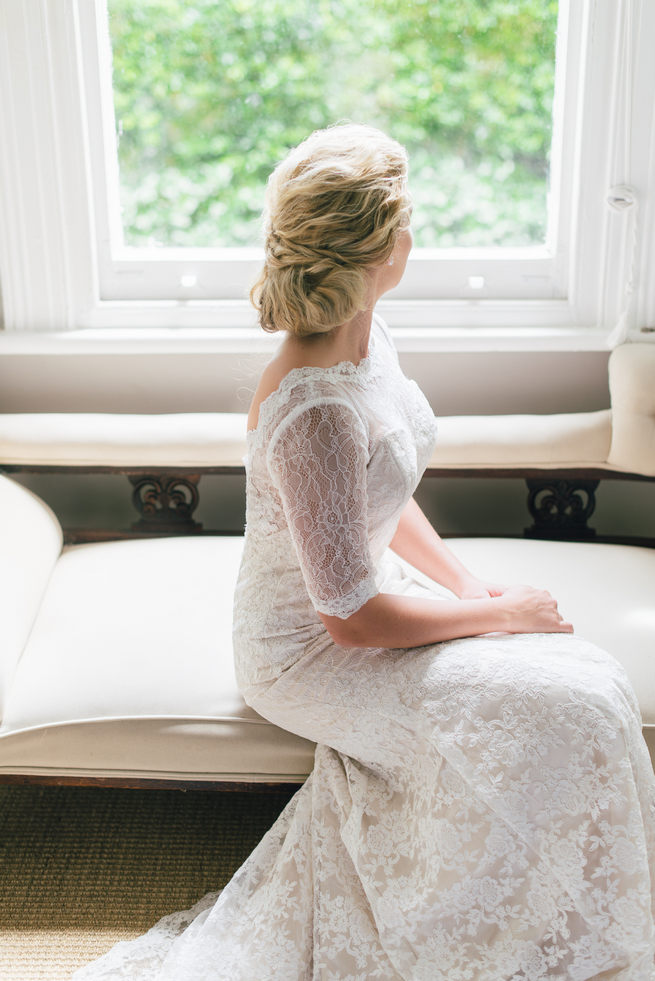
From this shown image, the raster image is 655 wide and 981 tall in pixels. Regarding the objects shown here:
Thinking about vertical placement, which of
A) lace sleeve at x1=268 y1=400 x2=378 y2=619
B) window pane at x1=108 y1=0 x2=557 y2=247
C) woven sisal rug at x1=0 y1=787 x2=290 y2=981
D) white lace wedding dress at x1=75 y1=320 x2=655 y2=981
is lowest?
woven sisal rug at x1=0 y1=787 x2=290 y2=981

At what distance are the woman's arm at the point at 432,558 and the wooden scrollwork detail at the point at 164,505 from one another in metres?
0.57

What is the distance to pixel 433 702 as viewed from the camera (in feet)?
4.24

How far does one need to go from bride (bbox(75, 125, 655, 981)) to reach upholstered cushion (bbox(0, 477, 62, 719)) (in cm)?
41

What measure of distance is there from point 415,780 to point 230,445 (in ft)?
2.90

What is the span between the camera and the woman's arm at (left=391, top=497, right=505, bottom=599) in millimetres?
1630

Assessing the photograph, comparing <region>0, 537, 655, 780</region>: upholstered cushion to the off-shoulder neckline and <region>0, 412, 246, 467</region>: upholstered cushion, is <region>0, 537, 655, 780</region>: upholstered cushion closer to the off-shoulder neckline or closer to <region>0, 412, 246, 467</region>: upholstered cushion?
<region>0, 412, 246, 467</region>: upholstered cushion

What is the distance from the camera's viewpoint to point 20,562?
1736mm

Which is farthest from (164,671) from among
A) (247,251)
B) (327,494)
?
(247,251)

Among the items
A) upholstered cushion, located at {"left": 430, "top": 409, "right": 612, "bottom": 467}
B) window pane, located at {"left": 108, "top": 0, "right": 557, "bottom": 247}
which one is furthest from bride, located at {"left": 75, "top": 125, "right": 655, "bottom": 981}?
window pane, located at {"left": 108, "top": 0, "right": 557, "bottom": 247}

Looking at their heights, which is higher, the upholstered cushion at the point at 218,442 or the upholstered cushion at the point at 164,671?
the upholstered cushion at the point at 218,442

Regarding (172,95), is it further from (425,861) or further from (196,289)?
(425,861)

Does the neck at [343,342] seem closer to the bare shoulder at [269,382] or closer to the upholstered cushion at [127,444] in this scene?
the bare shoulder at [269,382]

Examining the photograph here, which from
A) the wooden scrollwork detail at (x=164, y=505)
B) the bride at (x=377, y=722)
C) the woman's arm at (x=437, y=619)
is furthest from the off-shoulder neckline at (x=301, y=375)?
the wooden scrollwork detail at (x=164, y=505)

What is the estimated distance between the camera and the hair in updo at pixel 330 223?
125 cm
